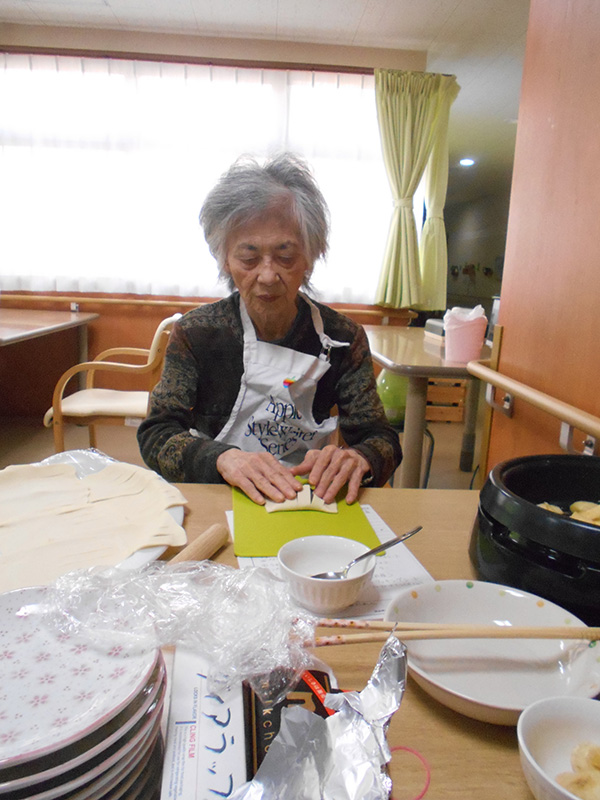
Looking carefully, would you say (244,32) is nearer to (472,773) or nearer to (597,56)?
(597,56)

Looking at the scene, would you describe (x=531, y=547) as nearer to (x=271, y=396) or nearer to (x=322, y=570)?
(x=322, y=570)

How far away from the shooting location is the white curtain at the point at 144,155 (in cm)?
373

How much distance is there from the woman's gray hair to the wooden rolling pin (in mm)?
864

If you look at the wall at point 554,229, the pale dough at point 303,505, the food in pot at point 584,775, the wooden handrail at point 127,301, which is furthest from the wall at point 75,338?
the food in pot at point 584,775

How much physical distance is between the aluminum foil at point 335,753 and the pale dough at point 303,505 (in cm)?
51

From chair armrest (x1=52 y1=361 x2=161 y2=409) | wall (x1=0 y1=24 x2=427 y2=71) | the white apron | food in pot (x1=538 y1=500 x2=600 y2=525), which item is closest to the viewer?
food in pot (x1=538 y1=500 x2=600 y2=525)

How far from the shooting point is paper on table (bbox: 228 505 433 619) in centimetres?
68

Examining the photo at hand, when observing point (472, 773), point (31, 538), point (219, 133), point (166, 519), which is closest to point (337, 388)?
point (166, 519)

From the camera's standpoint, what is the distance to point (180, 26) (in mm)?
3648

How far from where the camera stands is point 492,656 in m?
0.58

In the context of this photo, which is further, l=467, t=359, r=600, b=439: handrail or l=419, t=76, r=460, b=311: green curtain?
l=419, t=76, r=460, b=311: green curtain

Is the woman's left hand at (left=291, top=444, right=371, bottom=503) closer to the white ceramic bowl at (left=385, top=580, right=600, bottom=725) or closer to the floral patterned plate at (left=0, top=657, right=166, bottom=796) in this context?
the white ceramic bowl at (left=385, top=580, right=600, bottom=725)

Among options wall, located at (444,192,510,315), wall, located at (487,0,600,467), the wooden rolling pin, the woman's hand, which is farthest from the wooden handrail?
wall, located at (444,192,510,315)

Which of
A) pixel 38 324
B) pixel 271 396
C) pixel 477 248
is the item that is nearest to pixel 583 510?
pixel 271 396
